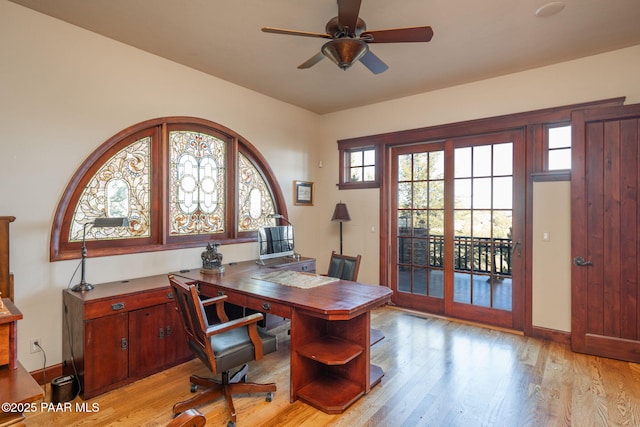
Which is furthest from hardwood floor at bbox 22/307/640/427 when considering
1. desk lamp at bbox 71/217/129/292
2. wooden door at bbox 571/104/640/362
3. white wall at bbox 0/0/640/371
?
desk lamp at bbox 71/217/129/292

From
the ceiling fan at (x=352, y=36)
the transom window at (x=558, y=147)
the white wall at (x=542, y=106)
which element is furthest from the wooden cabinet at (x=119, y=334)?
the transom window at (x=558, y=147)

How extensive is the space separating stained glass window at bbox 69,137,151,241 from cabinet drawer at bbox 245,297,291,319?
1551 millimetres

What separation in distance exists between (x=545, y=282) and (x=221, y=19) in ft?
13.7

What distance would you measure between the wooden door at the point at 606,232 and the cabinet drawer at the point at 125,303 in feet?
13.0

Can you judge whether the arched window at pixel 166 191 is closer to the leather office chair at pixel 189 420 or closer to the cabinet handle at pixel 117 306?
the cabinet handle at pixel 117 306

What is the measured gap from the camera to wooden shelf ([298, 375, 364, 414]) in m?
2.38

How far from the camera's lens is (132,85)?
3.27 meters

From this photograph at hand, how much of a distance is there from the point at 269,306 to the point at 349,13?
211cm

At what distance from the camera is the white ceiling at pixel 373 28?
2.60 m

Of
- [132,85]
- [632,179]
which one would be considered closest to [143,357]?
[132,85]

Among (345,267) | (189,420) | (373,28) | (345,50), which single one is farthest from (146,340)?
(373,28)

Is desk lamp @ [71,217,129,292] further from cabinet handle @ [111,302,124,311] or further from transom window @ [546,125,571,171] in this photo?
transom window @ [546,125,571,171]

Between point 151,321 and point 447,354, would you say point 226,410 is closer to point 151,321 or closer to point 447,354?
point 151,321

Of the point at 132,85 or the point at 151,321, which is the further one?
the point at 132,85
